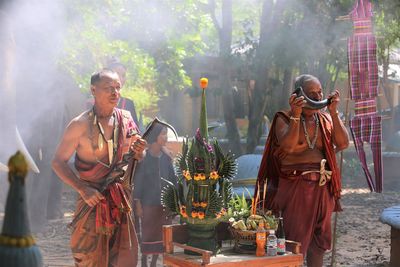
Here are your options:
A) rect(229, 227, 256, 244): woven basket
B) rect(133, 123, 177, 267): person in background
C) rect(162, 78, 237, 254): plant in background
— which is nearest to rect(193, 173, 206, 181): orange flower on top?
rect(162, 78, 237, 254): plant in background

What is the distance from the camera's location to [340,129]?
5.34 metres

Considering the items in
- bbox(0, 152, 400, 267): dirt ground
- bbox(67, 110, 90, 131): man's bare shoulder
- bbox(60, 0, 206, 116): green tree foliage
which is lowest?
bbox(0, 152, 400, 267): dirt ground

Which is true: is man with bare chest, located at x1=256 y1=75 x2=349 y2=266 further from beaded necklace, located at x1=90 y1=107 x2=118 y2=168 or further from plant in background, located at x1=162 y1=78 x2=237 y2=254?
beaded necklace, located at x1=90 y1=107 x2=118 y2=168

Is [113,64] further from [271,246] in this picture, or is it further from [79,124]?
[271,246]

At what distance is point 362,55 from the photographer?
6.40m

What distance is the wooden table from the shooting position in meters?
4.73

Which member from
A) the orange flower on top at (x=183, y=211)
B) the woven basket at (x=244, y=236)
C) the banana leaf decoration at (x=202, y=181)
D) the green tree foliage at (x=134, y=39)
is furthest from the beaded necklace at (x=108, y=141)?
the green tree foliage at (x=134, y=39)

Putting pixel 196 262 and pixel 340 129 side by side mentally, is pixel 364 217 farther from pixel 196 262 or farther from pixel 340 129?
pixel 196 262

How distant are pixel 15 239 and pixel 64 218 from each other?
24.8 feet

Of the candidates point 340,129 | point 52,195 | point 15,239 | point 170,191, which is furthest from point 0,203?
point 15,239

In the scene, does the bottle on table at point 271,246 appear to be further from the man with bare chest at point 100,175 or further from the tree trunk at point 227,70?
the tree trunk at point 227,70

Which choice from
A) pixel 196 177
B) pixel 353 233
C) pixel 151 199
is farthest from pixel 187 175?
pixel 353 233

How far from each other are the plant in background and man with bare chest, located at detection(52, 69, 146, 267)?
13.9 inches

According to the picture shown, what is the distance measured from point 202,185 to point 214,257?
49 cm
